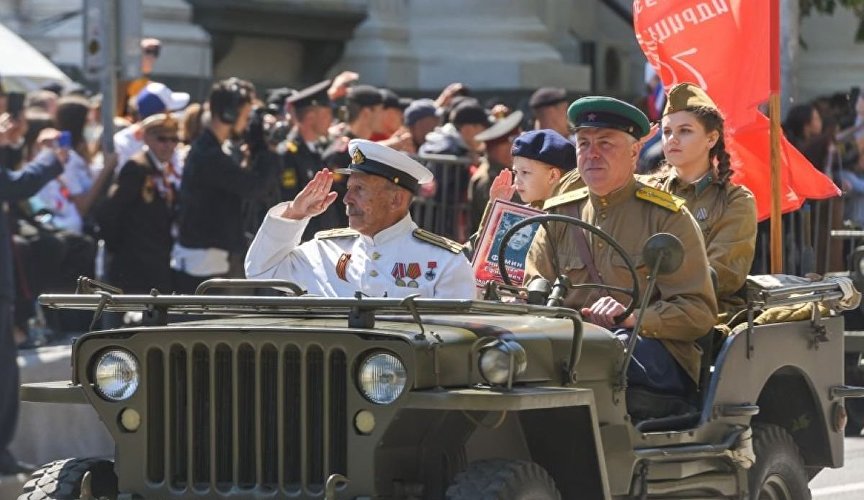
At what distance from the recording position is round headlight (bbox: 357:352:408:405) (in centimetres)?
577

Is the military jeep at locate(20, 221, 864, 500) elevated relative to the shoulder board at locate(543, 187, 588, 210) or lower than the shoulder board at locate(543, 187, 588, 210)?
lower

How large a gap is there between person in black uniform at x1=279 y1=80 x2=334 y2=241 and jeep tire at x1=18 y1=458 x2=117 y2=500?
277 inches

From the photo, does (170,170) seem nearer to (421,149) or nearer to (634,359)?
(421,149)

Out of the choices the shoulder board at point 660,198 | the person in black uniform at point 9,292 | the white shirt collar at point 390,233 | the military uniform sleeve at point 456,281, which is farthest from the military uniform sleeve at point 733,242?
the person in black uniform at point 9,292

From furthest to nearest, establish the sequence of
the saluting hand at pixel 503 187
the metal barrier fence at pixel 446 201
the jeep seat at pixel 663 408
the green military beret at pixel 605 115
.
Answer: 1. the metal barrier fence at pixel 446 201
2. the saluting hand at pixel 503 187
3. the green military beret at pixel 605 115
4. the jeep seat at pixel 663 408

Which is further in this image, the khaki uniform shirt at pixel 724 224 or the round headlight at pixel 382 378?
the khaki uniform shirt at pixel 724 224

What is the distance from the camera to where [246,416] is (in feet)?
19.6

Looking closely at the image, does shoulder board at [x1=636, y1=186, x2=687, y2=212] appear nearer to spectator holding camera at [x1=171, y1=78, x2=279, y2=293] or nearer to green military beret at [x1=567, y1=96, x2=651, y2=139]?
green military beret at [x1=567, y1=96, x2=651, y2=139]

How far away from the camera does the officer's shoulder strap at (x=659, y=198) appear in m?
7.47

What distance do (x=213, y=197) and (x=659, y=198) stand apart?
18.8 ft

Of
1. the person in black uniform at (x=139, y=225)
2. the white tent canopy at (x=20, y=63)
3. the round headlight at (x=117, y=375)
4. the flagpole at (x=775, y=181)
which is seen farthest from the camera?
the person in black uniform at (x=139, y=225)

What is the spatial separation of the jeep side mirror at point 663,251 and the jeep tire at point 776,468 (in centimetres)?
142

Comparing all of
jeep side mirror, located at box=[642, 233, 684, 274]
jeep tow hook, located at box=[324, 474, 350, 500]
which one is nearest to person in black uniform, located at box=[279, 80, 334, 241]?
jeep side mirror, located at box=[642, 233, 684, 274]

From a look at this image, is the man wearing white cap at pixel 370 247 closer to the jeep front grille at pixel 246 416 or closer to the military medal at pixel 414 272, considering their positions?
the military medal at pixel 414 272
